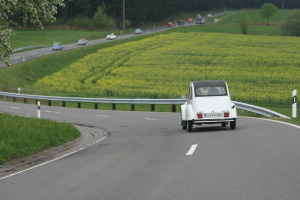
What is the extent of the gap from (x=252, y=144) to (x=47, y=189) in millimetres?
6202

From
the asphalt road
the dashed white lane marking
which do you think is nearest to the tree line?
the asphalt road

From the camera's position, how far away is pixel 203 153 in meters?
12.0

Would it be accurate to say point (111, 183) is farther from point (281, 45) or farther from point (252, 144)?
point (281, 45)

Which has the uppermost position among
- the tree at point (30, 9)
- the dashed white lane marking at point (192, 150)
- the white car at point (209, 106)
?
the tree at point (30, 9)

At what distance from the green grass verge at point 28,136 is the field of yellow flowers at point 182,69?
69.6 ft

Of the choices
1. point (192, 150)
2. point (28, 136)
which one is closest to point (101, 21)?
point (28, 136)

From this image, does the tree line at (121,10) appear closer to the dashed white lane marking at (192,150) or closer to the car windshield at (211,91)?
the car windshield at (211,91)

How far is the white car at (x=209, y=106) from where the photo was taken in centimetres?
1847

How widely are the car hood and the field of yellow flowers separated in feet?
58.3

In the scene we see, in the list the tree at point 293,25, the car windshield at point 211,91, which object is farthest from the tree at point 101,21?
the car windshield at point 211,91

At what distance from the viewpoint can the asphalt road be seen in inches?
310

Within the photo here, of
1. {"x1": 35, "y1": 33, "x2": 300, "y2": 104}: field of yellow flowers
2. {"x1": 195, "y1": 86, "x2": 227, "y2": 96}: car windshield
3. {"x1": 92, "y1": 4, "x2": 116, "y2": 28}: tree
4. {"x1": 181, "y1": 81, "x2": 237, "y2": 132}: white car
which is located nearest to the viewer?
{"x1": 181, "y1": 81, "x2": 237, "y2": 132}: white car

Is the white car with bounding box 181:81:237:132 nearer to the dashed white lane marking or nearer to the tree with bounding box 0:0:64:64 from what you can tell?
the dashed white lane marking

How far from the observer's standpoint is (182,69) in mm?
53438
